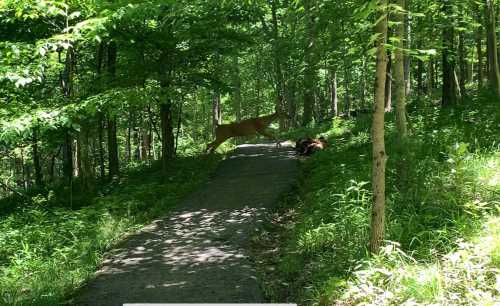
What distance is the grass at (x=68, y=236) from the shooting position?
5.88 meters

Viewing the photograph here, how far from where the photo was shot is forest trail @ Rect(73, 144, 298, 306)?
568 centimetres

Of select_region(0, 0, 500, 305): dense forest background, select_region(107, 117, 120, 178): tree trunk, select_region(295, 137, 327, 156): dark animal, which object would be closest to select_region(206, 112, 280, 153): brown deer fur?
select_region(295, 137, 327, 156): dark animal

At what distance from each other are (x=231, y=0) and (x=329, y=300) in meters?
5.07

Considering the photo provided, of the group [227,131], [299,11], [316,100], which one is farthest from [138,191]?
[316,100]

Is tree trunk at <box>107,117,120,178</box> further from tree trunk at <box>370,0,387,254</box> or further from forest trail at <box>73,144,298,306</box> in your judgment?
tree trunk at <box>370,0,387,254</box>

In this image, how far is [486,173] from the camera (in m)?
6.54

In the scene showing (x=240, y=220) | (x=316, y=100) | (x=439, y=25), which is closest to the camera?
(x=240, y=220)

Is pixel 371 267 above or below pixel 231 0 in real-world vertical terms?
below

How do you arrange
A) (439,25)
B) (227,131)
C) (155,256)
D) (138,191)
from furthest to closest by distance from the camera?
(227,131), (138,191), (439,25), (155,256)

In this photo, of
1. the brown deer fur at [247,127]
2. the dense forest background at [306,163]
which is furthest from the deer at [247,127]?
the dense forest background at [306,163]

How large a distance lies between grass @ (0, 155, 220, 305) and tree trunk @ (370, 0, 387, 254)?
402 cm

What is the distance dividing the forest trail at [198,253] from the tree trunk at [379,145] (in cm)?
168

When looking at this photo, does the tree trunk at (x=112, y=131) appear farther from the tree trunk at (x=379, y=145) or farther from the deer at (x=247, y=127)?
the tree trunk at (x=379, y=145)

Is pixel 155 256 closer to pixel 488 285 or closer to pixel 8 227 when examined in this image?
pixel 8 227
